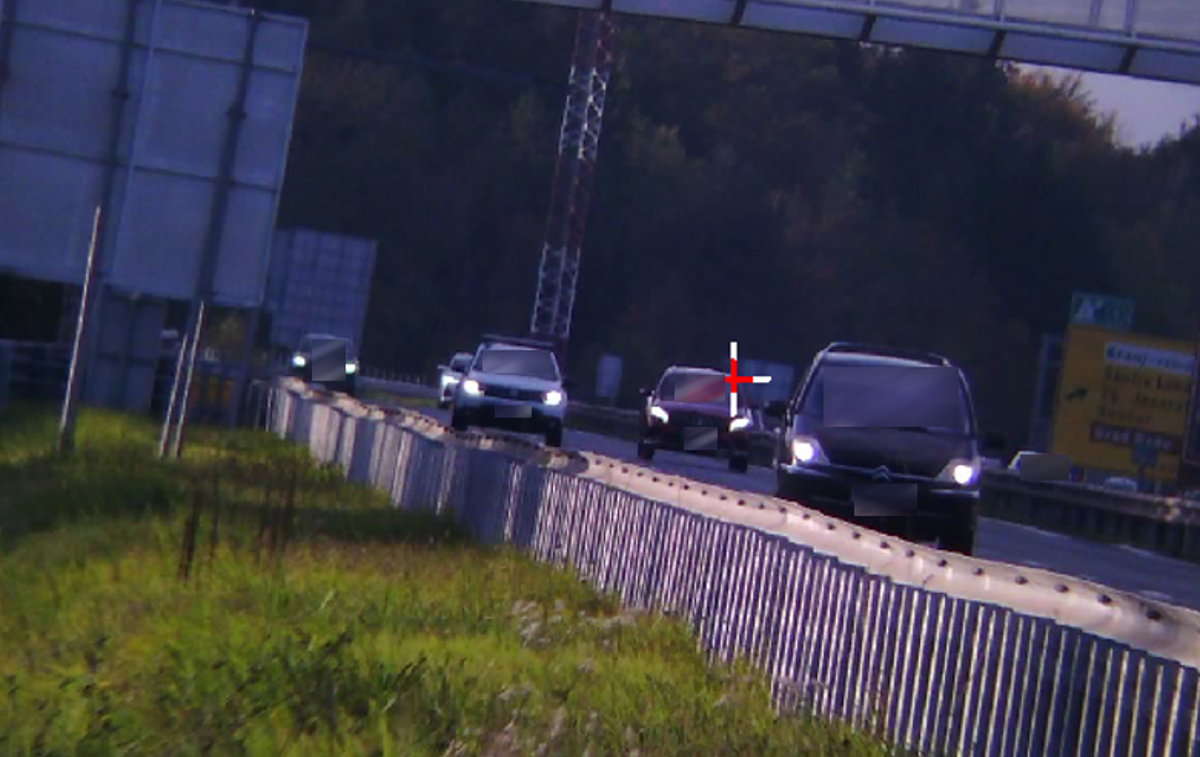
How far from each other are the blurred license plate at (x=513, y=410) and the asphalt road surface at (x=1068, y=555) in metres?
1.77

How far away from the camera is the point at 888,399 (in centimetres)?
1972

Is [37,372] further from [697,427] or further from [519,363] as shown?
[697,427]

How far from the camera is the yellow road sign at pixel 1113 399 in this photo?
157 ft

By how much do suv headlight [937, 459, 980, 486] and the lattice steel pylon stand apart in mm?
48195

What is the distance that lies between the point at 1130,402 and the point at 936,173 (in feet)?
122

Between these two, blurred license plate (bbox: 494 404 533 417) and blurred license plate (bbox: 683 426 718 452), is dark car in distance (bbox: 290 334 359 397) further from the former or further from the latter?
blurred license plate (bbox: 683 426 718 452)

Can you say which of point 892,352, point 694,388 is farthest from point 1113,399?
point 892,352

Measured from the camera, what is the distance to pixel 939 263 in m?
83.6

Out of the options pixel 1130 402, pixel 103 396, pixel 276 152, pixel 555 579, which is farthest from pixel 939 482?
pixel 1130 402

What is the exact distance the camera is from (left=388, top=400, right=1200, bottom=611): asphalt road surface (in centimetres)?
2187

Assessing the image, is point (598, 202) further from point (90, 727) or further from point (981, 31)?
point (90, 727)

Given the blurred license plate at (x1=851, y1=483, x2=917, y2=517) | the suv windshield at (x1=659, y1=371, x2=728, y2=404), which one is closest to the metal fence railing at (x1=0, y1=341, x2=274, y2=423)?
the suv windshield at (x1=659, y1=371, x2=728, y2=404)

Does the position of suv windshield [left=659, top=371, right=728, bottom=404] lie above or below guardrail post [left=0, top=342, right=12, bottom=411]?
above

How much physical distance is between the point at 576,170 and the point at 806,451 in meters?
52.1
